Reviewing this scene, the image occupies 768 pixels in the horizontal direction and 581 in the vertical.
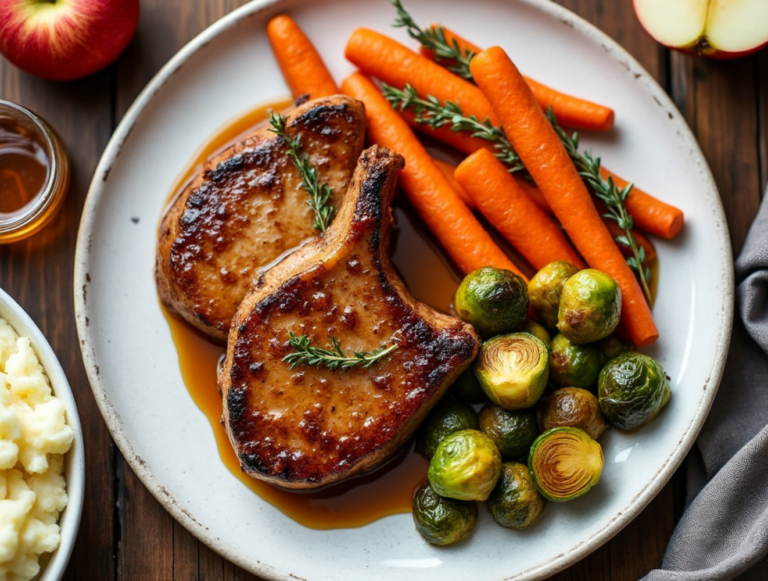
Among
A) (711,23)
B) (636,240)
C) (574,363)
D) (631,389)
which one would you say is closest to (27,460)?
(574,363)

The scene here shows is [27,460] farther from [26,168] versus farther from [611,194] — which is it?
[611,194]

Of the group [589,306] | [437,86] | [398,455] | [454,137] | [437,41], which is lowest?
[398,455]

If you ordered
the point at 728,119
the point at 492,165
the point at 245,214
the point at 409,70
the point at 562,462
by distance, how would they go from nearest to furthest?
the point at 562,462, the point at 245,214, the point at 492,165, the point at 409,70, the point at 728,119

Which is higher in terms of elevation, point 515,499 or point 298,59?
point 298,59

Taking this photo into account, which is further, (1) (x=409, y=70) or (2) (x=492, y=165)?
(1) (x=409, y=70)

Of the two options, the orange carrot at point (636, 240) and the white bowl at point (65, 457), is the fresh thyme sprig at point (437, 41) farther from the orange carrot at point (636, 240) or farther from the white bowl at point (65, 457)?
the white bowl at point (65, 457)

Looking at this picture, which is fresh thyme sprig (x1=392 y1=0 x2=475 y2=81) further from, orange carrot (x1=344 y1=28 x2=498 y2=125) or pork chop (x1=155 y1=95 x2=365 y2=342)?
pork chop (x1=155 y1=95 x2=365 y2=342)

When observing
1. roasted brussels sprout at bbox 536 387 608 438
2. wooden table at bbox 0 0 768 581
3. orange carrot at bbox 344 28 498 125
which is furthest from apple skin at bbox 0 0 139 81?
roasted brussels sprout at bbox 536 387 608 438

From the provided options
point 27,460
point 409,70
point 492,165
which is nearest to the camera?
point 27,460
